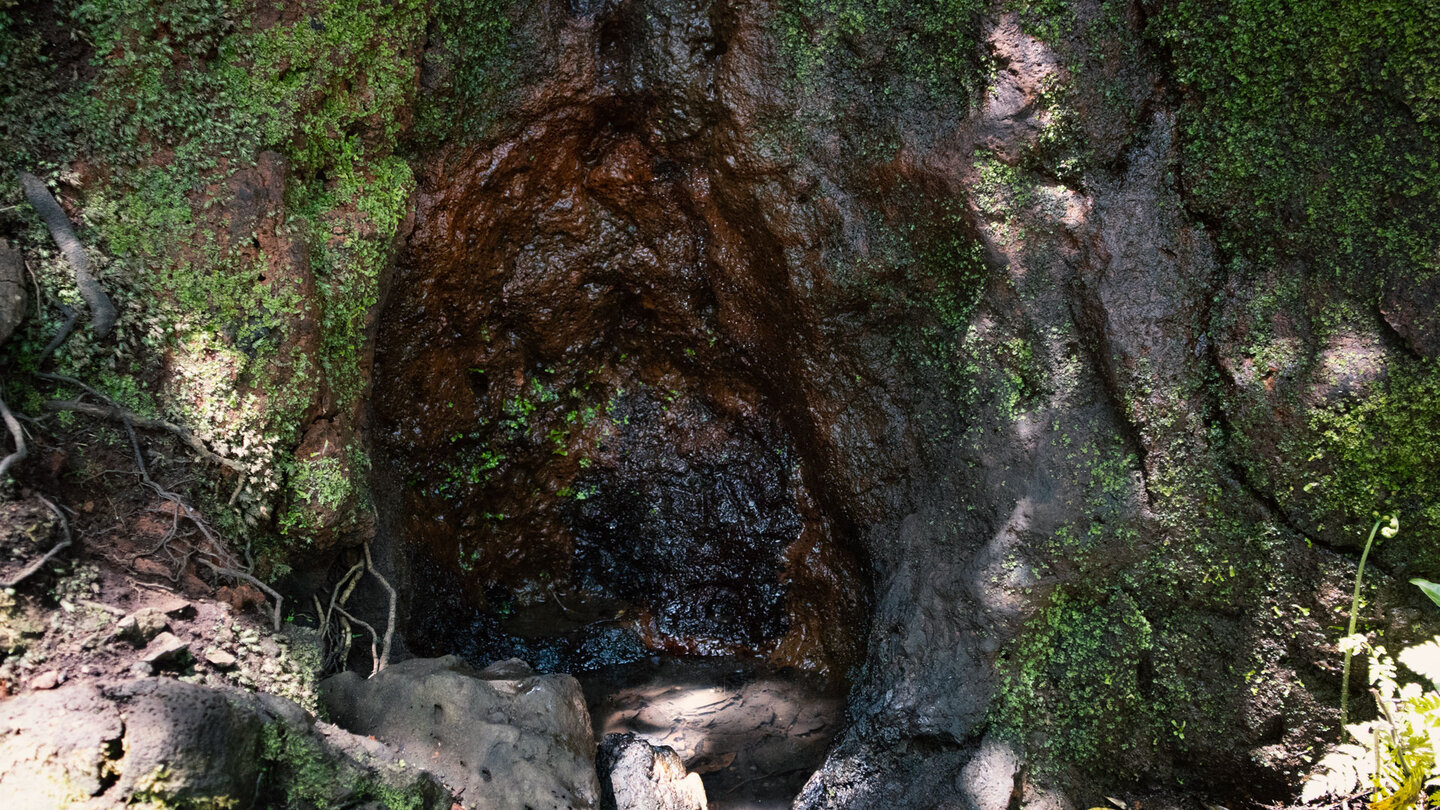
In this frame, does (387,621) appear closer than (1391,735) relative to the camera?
No

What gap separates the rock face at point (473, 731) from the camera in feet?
9.15

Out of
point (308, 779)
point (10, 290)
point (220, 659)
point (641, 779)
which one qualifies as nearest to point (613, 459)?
point (641, 779)

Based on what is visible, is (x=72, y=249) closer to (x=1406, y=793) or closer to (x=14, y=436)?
(x=14, y=436)

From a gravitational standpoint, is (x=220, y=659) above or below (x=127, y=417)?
below

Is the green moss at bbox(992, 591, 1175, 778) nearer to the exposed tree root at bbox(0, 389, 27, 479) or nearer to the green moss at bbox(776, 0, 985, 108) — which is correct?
the green moss at bbox(776, 0, 985, 108)

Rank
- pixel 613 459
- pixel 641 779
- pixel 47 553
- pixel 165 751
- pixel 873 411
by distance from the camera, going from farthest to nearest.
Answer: pixel 613 459 → pixel 873 411 → pixel 641 779 → pixel 47 553 → pixel 165 751

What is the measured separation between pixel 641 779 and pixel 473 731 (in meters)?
0.73

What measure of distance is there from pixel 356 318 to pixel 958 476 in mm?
2537

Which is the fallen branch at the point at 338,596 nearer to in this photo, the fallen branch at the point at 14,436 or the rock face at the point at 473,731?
the rock face at the point at 473,731

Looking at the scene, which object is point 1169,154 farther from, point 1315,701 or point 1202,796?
point 1202,796

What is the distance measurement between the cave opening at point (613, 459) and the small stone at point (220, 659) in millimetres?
1280

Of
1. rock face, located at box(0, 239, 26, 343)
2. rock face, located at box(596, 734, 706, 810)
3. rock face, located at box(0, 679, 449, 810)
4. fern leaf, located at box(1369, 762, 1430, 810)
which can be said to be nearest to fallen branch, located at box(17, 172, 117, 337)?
rock face, located at box(0, 239, 26, 343)

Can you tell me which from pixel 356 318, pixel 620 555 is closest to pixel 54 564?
pixel 356 318

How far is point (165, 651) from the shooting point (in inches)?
90.7
